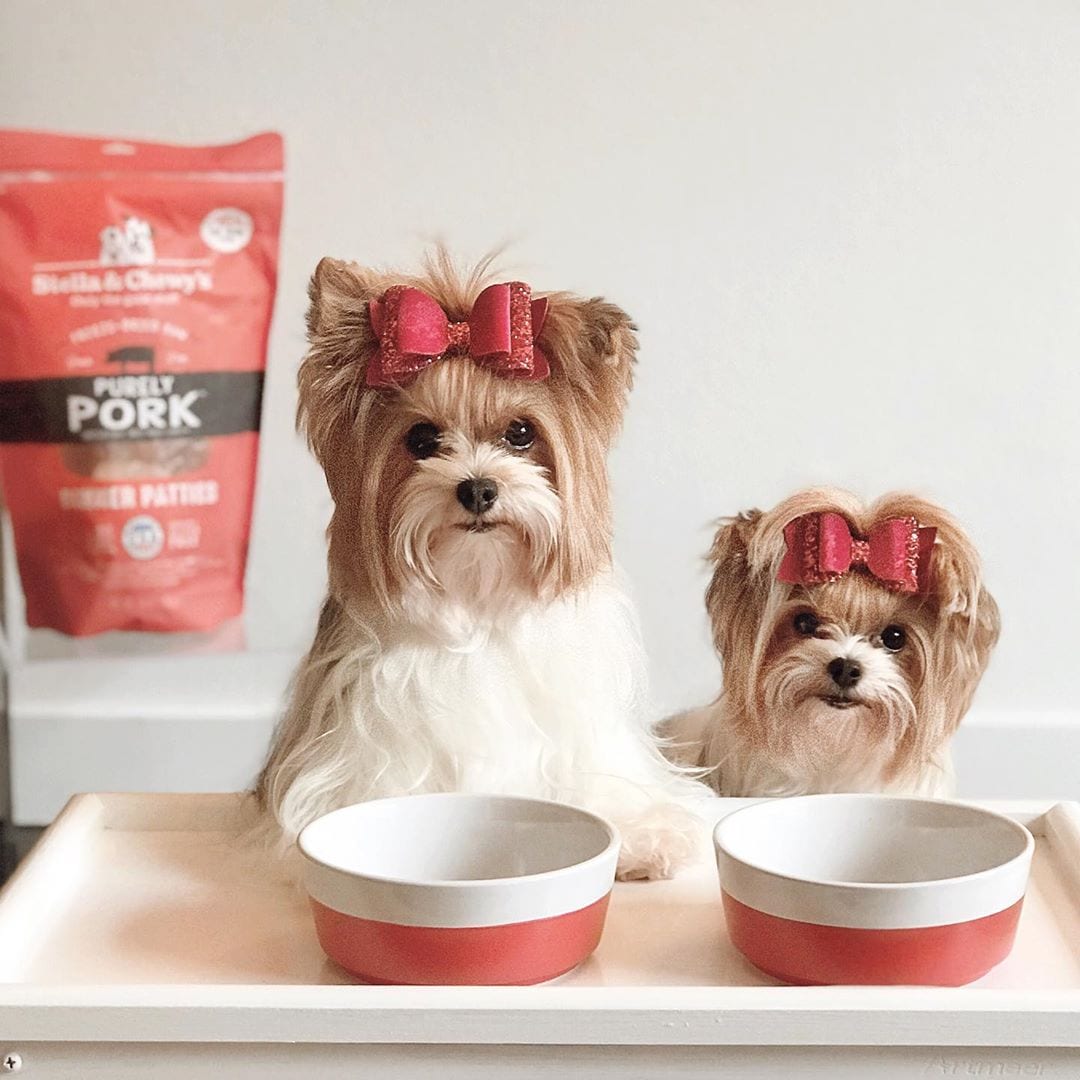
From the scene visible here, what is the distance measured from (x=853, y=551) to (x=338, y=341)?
1.40 ft

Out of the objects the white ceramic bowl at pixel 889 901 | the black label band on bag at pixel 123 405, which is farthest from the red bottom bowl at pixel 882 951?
the black label band on bag at pixel 123 405

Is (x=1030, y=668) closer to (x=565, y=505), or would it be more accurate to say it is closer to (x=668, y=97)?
(x=668, y=97)

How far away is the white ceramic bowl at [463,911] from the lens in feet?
2.57

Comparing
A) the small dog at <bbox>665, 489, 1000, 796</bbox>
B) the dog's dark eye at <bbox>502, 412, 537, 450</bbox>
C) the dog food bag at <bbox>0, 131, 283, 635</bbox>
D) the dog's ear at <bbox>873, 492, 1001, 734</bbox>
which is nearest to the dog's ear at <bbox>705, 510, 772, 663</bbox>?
the small dog at <bbox>665, 489, 1000, 796</bbox>

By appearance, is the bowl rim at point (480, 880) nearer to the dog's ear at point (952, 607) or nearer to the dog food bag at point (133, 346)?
the dog's ear at point (952, 607)

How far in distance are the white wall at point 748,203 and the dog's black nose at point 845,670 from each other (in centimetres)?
45

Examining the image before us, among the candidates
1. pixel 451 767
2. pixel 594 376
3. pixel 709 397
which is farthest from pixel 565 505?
pixel 709 397

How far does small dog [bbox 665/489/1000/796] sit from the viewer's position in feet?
3.65

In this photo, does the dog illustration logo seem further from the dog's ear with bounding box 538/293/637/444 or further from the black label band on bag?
the dog's ear with bounding box 538/293/637/444

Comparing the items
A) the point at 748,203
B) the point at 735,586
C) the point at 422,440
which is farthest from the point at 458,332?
the point at 748,203

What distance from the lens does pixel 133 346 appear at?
165cm

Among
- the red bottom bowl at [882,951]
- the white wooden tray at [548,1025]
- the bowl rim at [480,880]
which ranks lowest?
the white wooden tray at [548,1025]

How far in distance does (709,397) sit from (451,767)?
68cm

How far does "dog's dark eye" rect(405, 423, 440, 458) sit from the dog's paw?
306mm
